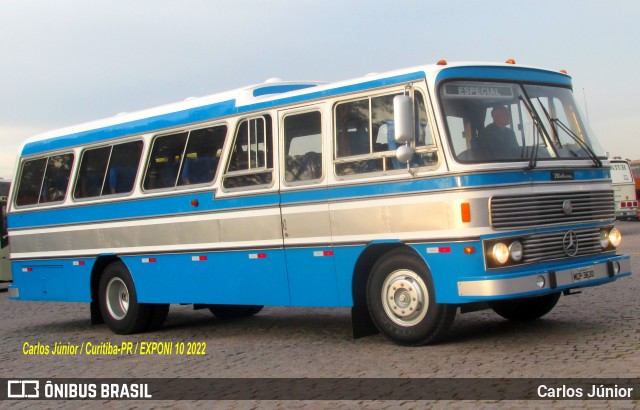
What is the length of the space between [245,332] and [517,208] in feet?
15.8

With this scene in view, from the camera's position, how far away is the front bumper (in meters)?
8.82

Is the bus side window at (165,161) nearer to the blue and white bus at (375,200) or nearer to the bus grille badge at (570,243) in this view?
the blue and white bus at (375,200)

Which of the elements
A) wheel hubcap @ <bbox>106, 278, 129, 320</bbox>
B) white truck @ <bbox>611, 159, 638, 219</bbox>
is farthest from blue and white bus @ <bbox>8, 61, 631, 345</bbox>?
white truck @ <bbox>611, 159, 638, 219</bbox>

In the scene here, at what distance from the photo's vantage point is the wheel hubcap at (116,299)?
1348cm

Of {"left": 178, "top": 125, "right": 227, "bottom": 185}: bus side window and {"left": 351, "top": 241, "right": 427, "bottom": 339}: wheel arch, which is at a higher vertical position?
{"left": 178, "top": 125, "right": 227, "bottom": 185}: bus side window

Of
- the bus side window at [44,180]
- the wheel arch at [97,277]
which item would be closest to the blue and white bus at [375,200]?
the wheel arch at [97,277]

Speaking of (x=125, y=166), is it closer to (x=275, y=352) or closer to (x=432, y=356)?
(x=275, y=352)

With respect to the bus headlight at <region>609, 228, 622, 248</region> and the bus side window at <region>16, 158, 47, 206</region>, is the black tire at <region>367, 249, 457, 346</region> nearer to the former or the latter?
the bus headlight at <region>609, 228, 622, 248</region>

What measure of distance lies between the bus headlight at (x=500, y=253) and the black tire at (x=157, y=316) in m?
6.00

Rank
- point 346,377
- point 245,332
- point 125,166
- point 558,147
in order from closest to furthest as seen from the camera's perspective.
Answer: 1. point 346,377
2. point 558,147
3. point 245,332
4. point 125,166

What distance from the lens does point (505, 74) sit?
9758 mm

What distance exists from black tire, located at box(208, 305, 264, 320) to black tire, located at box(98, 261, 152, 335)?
4.58 feet

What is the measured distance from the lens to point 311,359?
956 cm

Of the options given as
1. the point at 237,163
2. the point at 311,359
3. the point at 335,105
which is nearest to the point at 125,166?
the point at 237,163
